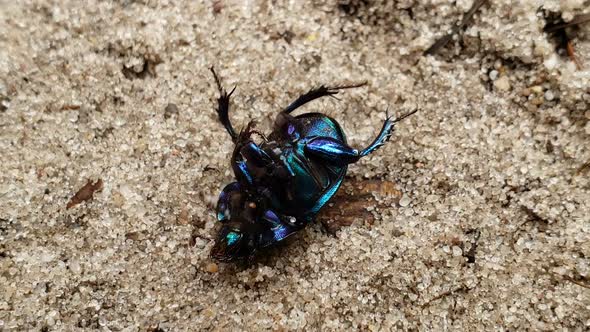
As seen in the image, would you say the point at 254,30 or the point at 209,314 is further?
the point at 254,30

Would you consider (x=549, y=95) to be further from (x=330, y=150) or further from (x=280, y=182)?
(x=280, y=182)

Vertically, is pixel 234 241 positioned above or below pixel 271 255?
above

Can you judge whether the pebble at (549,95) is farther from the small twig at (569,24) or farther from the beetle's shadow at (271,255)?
the beetle's shadow at (271,255)

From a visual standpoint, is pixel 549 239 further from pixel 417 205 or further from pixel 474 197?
pixel 417 205

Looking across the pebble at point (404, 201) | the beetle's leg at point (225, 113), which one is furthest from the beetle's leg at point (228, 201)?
the pebble at point (404, 201)

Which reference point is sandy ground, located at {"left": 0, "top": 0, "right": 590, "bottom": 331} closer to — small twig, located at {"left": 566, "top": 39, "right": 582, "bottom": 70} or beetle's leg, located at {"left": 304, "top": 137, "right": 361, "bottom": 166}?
small twig, located at {"left": 566, "top": 39, "right": 582, "bottom": 70}

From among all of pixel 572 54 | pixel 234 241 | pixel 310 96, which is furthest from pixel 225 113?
pixel 572 54

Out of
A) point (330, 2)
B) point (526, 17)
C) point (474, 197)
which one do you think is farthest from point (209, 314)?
point (526, 17)
